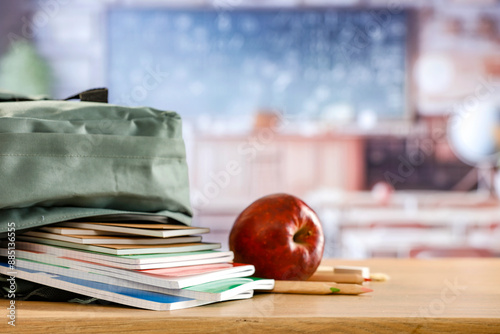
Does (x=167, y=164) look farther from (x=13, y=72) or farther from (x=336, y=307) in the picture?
(x=13, y=72)

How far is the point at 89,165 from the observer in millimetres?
671

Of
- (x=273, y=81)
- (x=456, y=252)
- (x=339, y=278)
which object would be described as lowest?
(x=456, y=252)

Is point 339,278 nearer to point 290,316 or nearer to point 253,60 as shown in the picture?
point 290,316

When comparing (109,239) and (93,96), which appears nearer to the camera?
(109,239)

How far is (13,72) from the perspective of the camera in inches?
155

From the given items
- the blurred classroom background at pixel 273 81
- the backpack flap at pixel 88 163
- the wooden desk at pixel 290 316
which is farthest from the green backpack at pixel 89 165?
the blurred classroom background at pixel 273 81

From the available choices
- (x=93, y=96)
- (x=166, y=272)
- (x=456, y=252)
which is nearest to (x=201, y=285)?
(x=166, y=272)

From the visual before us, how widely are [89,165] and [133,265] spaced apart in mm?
143

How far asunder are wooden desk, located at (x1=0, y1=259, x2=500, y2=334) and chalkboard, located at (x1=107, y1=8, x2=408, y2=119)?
3442 millimetres

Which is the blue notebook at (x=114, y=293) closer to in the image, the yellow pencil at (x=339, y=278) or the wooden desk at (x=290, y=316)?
the wooden desk at (x=290, y=316)

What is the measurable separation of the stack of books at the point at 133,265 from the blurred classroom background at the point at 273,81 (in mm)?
3325

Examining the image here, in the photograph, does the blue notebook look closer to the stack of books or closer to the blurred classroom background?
the stack of books

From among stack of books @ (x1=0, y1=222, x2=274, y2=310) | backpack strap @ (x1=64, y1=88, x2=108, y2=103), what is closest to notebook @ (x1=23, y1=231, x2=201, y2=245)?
stack of books @ (x1=0, y1=222, x2=274, y2=310)

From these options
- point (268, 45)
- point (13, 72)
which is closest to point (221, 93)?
point (268, 45)
